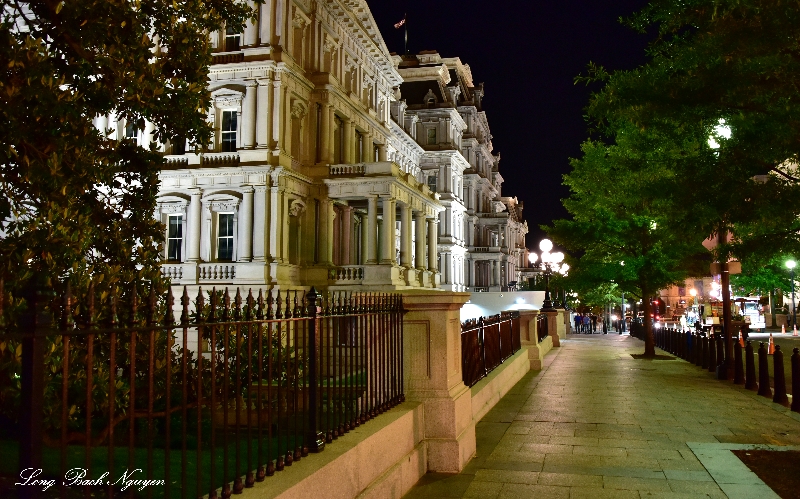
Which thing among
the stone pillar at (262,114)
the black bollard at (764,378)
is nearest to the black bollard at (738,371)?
the black bollard at (764,378)

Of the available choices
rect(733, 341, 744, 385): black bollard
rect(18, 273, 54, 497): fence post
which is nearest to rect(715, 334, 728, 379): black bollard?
rect(733, 341, 744, 385): black bollard

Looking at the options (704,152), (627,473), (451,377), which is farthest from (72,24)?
(704,152)

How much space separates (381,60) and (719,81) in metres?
34.2

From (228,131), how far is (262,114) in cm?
223

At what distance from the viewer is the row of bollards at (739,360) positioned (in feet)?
43.5

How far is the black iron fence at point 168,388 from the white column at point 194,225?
22.2 metres

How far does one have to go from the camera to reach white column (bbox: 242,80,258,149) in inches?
1211

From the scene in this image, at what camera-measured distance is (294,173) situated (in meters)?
31.7

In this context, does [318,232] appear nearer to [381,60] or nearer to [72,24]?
[381,60]

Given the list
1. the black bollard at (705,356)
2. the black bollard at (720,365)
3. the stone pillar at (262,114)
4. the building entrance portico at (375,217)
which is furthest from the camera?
the building entrance portico at (375,217)

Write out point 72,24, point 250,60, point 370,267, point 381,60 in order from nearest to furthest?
1. point 72,24
2. point 250,60
3. point 370,267
4. point 381,60

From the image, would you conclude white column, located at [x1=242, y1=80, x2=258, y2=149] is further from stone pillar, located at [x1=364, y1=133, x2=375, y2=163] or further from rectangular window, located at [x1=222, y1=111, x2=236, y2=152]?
stone pillar, located at [x1=364, y1=133, x2=375, y2=163]

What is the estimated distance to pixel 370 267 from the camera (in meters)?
33.1

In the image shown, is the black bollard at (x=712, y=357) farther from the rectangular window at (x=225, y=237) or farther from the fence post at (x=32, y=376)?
the rectangular window at (x=225, y=237)
